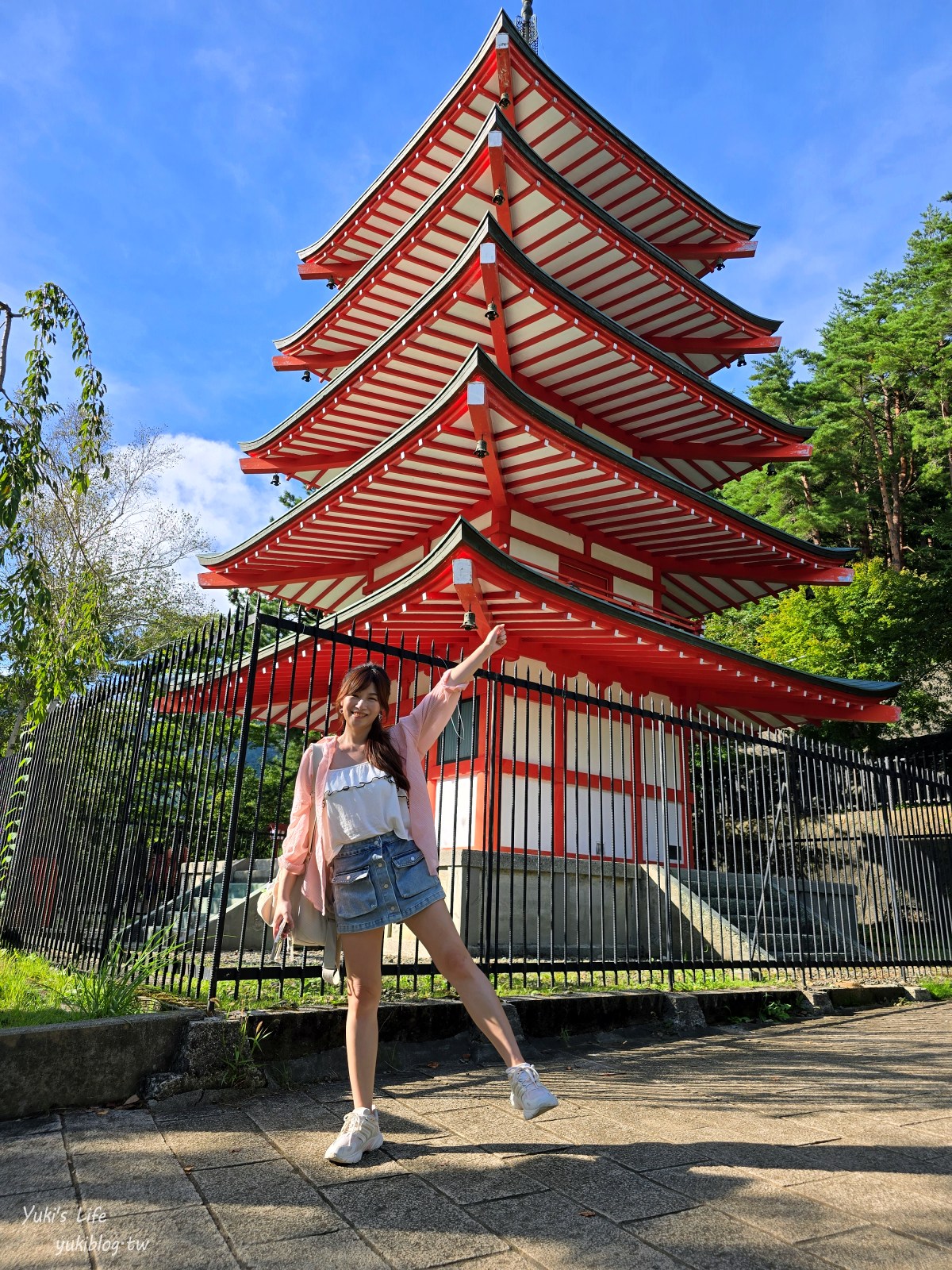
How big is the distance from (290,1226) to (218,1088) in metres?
1.47

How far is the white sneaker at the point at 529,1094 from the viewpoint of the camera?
109 inches

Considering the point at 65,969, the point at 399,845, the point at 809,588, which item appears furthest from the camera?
the point at 809,588

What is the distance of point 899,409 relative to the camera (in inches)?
1246

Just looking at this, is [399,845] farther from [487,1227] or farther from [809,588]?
[809,588]

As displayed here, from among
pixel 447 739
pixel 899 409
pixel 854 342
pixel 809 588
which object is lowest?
pixel 447 739

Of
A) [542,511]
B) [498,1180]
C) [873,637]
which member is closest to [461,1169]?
[498,1180]

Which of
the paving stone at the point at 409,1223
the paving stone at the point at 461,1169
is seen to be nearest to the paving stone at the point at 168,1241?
the paving stone at the point at 409,1223

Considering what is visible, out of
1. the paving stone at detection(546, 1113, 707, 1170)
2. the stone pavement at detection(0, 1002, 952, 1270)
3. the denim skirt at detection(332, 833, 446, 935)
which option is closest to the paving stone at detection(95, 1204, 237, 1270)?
the stone pavement at detection(0, 1002, 952, 1270)

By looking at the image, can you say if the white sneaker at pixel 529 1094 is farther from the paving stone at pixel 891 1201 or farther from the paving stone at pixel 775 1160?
the paving stone at pixel 891 1201

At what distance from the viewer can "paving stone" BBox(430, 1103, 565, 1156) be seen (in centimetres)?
297

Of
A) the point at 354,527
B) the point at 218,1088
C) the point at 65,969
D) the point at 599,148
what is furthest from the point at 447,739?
the point at 599,148

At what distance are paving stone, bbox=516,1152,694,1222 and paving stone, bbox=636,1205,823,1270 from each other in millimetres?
71

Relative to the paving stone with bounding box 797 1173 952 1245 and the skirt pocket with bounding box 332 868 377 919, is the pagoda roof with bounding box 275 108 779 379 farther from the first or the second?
the paving stone with bounding box 797 1173 952 1245

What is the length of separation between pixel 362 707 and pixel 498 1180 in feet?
5.30
